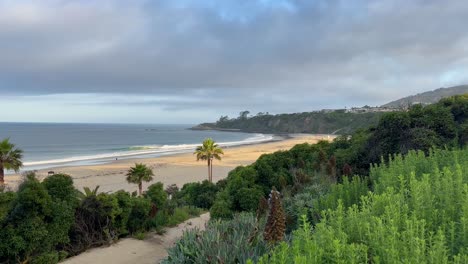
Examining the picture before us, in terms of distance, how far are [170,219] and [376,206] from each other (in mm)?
10710

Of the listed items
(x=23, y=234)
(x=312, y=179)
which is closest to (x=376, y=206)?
(x=312, y=179)

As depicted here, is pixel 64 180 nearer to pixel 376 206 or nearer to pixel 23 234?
pixel 23 234

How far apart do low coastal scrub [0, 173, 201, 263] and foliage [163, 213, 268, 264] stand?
4574 mm

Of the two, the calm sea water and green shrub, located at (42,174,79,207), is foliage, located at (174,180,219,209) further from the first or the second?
the calm sea water

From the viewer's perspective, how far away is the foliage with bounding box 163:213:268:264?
5000mm

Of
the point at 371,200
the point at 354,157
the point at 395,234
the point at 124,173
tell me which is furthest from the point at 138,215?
the point at 124,173

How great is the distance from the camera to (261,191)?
11477mm

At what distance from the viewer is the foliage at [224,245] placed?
5.00 meters

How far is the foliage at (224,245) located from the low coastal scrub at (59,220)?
180 inches

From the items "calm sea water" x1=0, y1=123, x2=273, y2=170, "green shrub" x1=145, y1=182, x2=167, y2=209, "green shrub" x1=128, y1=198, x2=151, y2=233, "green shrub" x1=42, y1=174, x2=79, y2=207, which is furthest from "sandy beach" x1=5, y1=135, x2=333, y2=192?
"green shrub" x1=42, y1=174, x2=79, y2=207

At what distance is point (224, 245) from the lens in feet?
17.2

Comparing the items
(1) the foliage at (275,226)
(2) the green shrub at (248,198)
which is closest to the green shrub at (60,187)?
(2) the green shrub at (248,198)

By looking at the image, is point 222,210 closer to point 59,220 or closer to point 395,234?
point 59,220

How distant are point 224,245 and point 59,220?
6.09 meters
